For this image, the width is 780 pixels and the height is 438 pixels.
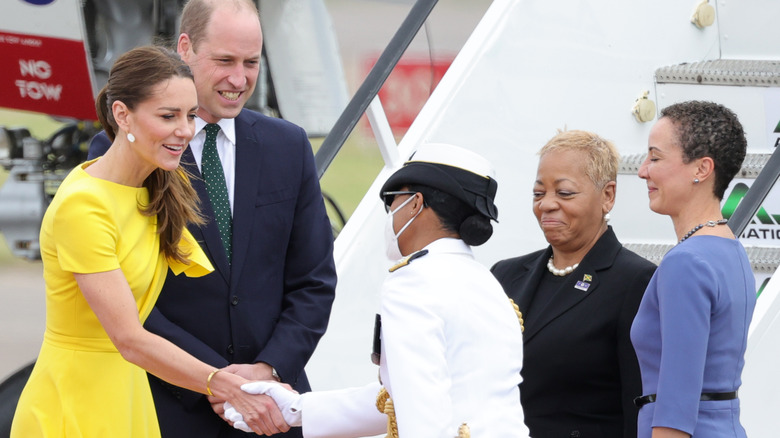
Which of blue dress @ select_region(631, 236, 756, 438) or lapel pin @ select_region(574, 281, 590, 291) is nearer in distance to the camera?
blue dress @ select_region(631, 236, 756, 438)

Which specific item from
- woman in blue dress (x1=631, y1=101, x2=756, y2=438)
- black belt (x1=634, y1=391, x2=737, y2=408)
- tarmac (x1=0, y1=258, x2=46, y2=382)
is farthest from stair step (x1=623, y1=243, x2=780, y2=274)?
tarmac (x1=0, y1=258, x2=46, y2=382)

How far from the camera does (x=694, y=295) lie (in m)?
2.57

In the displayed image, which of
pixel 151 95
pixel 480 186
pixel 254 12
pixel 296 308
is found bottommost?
pixel 296 308

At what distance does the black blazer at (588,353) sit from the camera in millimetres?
2969

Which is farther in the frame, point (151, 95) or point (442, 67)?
point (442, 67)

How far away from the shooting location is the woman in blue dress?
256 centimetres

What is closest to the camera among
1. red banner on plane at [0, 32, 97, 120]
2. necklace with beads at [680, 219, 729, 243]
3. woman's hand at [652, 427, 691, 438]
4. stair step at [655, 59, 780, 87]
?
woman's hand at [652, 427, 691, 438]

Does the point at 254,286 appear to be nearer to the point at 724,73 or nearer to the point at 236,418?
the point at 236,418

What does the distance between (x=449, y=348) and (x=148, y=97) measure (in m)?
0.90

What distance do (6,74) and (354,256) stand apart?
468cm

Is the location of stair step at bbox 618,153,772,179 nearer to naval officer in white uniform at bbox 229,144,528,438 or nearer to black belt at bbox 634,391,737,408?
black belt at bbox 634,391,737,408

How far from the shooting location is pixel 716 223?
2721 millimetres

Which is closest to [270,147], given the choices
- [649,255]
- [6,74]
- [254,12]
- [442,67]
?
[254,12]

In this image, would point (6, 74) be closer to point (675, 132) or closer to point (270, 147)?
point (270, 147)
